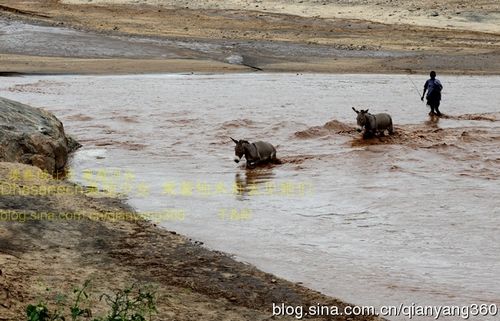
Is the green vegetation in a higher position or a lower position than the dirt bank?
higher

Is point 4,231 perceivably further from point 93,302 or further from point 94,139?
point 94,139

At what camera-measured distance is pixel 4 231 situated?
28.2 feet

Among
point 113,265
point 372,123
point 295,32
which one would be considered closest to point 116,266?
point 113,265

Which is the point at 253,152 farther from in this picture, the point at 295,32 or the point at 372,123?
the point at 295,32

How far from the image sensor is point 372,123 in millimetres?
18438

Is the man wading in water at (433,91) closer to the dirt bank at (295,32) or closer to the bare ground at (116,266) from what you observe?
the dirt bank at (295,32)

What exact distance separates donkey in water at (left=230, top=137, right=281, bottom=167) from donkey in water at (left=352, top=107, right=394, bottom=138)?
298 centimetres

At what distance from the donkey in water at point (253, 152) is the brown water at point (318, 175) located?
24cm

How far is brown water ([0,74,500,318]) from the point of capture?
965 centimetres

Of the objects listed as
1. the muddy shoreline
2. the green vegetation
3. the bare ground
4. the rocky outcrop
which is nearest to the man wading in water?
the rocky outcrop

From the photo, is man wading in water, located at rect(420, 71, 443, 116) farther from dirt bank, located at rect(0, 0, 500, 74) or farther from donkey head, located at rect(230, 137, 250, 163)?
dirt bank, located at rect(0, 0, 500, 74)

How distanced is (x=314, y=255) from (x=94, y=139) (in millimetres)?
10403

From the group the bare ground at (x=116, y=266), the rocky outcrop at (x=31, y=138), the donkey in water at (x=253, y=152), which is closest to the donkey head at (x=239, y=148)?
the donkey in water at (x=253, y=152)

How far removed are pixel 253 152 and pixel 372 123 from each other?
3.93 meters
